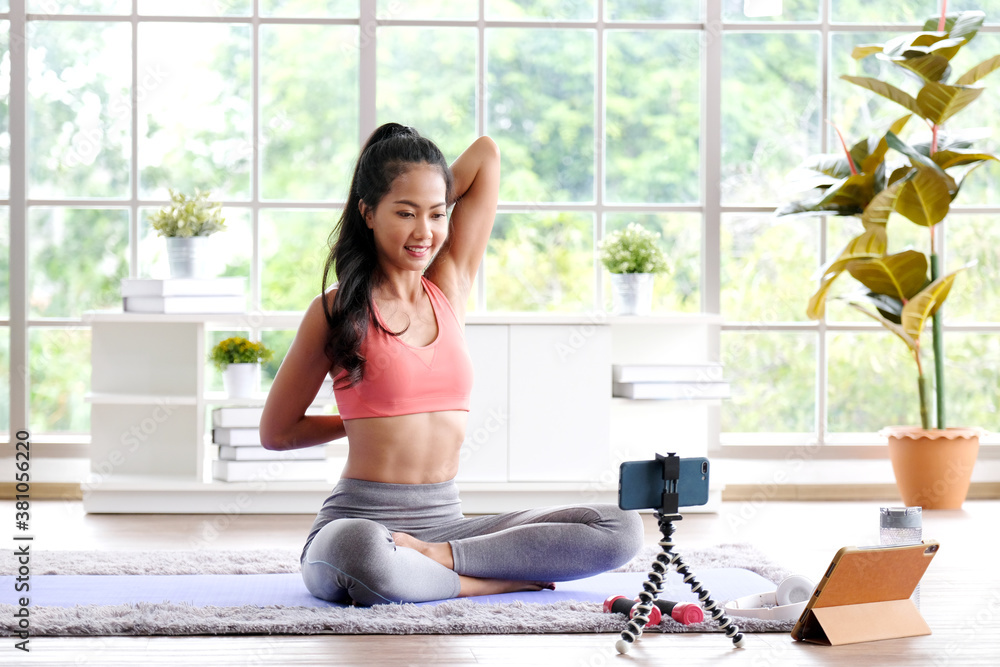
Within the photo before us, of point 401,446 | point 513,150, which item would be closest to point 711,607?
point 401,446

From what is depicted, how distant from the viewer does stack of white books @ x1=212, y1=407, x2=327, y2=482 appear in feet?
11.9

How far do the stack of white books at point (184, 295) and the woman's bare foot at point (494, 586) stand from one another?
1.81 m

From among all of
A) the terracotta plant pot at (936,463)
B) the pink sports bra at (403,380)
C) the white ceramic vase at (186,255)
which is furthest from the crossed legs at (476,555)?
the terracotta plant pot at (936,463)

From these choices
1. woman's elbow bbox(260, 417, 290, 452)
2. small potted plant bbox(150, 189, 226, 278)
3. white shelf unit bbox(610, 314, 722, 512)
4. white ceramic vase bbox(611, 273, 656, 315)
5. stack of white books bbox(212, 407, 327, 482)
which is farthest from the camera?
white shelf unit bbox(610, 314, 722, 512)

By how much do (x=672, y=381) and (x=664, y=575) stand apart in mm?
1895

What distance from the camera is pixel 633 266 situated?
12.6 feet

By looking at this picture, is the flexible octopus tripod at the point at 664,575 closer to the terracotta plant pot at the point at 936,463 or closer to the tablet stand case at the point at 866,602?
the tablet stand case at the point at 866,602

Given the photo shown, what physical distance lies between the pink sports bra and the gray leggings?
0.56ft

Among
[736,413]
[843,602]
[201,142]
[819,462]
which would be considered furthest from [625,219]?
[843,602]

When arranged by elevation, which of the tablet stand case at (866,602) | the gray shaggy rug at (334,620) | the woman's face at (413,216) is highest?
the woman's face at (413,216)

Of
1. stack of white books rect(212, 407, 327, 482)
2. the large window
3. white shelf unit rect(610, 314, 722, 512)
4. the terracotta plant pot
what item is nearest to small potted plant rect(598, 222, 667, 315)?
white shelf unit rect(610, 314, 722, 512)

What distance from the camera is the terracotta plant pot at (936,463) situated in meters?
3.79

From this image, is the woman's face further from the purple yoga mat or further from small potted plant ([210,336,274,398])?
small potted plant ([210,336,274,398])

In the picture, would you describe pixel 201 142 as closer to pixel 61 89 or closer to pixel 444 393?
pixel 61 89
